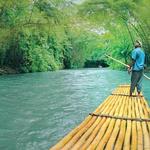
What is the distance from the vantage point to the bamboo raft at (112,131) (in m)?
5.99

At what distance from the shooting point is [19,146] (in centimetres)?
845

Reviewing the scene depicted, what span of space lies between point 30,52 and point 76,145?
39577mm

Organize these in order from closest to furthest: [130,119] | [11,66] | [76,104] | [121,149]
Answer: [121,149]
[130,119]
[76,104]
[11,66]

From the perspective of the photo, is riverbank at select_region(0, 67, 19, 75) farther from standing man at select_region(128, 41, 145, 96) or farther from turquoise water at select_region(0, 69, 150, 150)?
standing man at select_region(128, 41, 145, 96)

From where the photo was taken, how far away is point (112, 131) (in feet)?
23.1

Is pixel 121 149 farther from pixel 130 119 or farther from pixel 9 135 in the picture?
pixel 9 135

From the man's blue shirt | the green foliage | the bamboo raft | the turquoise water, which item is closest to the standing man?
the man's blue shirt

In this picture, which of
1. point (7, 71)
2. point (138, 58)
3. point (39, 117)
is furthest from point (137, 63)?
point (7, 71)

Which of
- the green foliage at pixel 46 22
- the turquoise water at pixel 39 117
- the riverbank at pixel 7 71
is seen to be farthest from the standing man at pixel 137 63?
the riverbank at pixel 7 71

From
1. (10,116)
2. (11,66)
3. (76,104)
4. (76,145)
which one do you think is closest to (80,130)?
(76,145)

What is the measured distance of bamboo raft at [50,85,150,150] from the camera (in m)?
5.99

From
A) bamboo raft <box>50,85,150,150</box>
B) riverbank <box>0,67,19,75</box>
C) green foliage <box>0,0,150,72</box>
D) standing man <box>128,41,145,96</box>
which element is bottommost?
riverbank <box>0,67,19,75</box>

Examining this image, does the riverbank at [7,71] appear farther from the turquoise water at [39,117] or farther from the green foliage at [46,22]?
the turquoise water at [39,117]

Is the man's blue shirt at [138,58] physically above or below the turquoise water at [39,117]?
above
